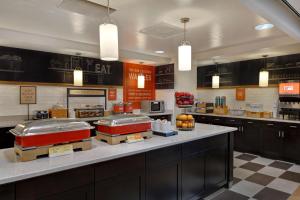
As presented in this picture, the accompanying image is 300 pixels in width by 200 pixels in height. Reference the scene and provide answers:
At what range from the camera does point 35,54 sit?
415cm

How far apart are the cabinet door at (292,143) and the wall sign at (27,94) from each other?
5.30 meters

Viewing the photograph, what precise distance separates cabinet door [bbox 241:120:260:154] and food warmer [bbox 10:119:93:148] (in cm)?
406

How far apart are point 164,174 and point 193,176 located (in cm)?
53

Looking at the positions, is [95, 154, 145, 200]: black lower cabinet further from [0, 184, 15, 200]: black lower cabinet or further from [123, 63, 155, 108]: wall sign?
[123, 63, 155, 108]: wall sign

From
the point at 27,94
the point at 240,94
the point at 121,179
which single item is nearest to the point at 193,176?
the point at 121,179

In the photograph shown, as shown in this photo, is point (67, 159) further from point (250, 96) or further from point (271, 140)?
point (250, 96)

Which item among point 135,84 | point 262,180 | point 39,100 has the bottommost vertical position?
point 262,180

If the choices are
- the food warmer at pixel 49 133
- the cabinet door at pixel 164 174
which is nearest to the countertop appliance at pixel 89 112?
the food warmer at pixel 49 133

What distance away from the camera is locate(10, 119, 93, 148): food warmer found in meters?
1.57

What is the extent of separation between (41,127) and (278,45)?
4.18 m

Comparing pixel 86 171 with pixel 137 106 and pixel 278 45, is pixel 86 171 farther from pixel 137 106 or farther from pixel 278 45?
pixel 137 106

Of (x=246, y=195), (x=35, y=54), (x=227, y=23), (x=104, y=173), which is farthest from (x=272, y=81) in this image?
(x=35, y=54)

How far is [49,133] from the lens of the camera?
5.43ft

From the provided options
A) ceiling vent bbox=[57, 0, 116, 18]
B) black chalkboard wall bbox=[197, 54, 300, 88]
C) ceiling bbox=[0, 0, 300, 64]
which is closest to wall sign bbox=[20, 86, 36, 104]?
ceiling bbox=[0, 0, 300, 64]
